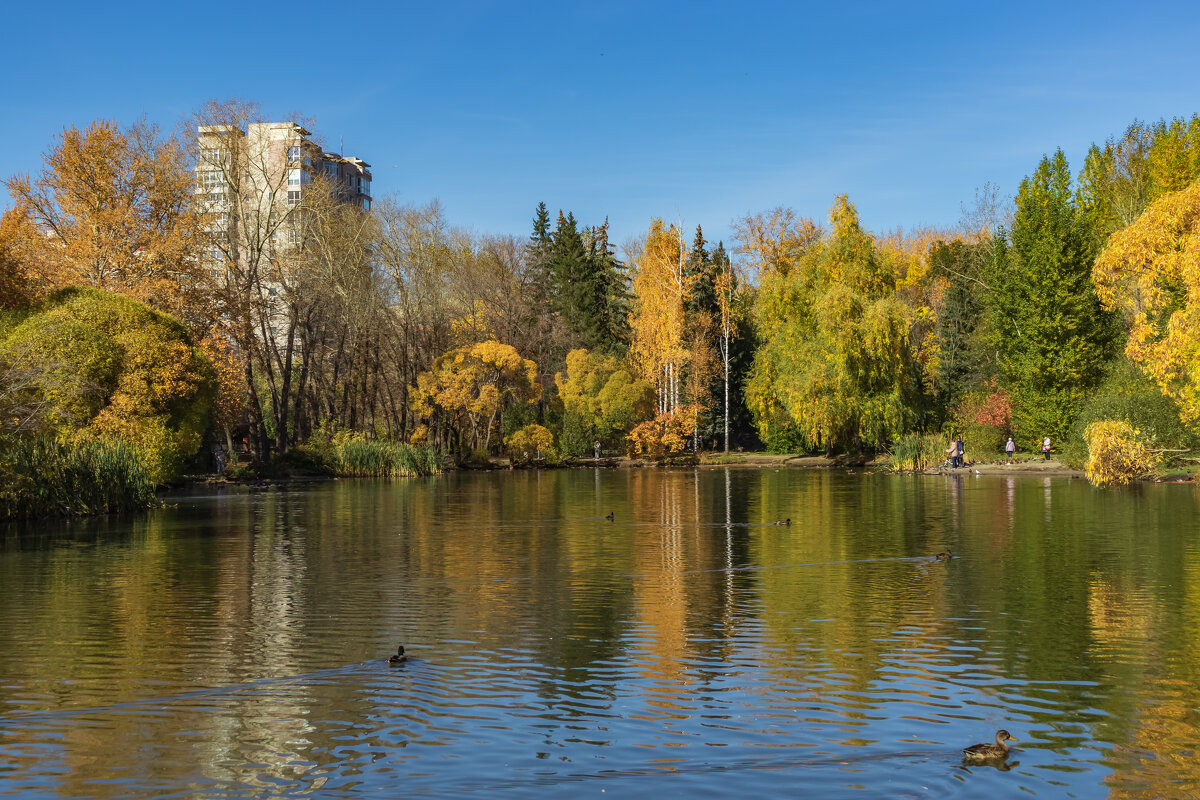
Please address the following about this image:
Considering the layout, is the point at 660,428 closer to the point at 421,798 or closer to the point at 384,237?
the point at 384,237

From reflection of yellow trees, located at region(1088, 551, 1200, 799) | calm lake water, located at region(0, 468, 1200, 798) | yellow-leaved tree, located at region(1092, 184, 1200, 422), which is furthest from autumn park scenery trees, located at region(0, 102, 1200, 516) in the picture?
reflection of yellow trees, located at region(1088, 551, 1200, 799)

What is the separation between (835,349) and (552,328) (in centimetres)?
2629

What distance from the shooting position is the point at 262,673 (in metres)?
11.2

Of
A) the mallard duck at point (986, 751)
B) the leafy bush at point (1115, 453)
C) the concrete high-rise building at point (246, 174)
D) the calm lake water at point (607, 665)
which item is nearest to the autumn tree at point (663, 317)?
the concrete high-rise building at point (246, 174)

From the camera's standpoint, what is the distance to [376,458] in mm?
54031

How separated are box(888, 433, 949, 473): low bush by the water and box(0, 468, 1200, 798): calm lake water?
26678 mm

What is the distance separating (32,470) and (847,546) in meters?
20.9

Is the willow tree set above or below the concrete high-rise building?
below

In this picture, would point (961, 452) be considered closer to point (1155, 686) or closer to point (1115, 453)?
point (1115, 453)

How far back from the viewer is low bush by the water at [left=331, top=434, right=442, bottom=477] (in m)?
53.4

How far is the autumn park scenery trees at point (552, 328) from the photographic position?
35.1 metres

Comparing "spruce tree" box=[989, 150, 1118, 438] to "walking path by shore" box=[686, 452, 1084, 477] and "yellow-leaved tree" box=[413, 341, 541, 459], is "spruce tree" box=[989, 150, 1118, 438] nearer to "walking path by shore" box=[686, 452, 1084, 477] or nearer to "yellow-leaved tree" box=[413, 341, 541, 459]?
"walking path by shore" box=[686, 452, 1084, 477]

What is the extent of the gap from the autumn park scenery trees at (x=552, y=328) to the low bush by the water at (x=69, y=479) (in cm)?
16

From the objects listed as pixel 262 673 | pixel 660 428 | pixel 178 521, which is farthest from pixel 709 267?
pixel 262 673
